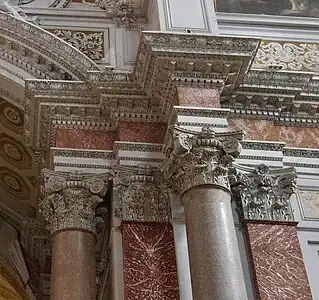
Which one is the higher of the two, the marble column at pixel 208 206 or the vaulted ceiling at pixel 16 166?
the vaulted ceiling at pixel 16 166

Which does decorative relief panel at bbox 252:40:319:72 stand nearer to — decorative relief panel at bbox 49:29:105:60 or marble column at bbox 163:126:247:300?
decorative relief panel at bbox 49:29:105:60

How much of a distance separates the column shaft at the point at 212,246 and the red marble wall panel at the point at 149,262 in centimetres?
57

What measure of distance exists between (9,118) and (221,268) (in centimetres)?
388

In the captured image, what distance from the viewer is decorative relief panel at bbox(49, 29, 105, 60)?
9016mm

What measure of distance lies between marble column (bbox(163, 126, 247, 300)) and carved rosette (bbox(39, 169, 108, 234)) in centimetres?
84

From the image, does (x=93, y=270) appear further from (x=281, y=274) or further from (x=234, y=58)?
(x=234, y=58)

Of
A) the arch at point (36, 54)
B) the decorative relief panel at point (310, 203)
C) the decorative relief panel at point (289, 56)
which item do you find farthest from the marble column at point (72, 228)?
the decorative relief panel at point (289, 56)

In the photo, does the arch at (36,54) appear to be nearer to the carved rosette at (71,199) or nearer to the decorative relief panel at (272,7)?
the carved rosette at (71,199)

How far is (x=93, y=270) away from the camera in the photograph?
747cm

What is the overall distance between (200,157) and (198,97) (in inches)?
40.1

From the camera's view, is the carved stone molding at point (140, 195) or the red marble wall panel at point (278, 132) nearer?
the carved stone molding at point (140, 195)

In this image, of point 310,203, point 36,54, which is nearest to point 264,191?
point 310,203

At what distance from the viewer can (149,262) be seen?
7.32 metres

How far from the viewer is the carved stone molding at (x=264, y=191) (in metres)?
7.64
